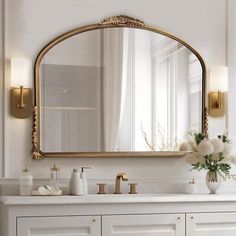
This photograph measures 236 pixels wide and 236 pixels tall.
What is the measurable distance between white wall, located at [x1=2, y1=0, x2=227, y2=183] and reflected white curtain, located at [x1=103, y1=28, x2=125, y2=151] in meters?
0.14

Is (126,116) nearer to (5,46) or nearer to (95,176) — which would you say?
(95,176)

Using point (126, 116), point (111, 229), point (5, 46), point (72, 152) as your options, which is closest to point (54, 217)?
point (111, 229)

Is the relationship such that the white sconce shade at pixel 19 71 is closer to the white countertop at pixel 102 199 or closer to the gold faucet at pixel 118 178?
the white countertop at pixel 102 199

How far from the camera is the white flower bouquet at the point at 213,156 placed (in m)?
3.80

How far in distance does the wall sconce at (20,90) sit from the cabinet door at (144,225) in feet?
3.03

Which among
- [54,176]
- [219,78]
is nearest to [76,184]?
[54,176]

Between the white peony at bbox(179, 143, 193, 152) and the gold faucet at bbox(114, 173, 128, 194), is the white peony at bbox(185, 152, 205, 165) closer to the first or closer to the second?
the white peony at bbox(179, 143, 193, 152)

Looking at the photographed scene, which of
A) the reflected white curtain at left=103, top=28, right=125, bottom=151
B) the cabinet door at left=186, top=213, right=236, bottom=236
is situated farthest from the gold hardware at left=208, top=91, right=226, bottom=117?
the cabinet door at left=186, top=213, right=236, bottom=236

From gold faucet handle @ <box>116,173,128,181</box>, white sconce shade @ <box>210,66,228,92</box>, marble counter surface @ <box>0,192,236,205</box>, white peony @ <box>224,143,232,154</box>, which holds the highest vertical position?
white sconce shade @ <box>210,66,228,92</box>

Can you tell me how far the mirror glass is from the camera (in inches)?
151

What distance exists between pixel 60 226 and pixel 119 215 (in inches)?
14.3

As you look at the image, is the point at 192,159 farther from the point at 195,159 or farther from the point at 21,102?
the point at 21,102

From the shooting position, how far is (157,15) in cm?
406

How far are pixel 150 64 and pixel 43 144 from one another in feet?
3.08
